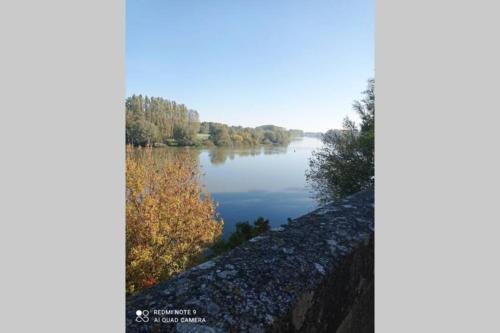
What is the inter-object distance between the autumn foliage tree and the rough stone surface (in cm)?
292

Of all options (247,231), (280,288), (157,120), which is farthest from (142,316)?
(247,231)

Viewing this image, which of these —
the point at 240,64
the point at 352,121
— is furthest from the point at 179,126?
the point at 352,121

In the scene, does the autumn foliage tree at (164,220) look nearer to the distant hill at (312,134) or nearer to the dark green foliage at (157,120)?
the dark green foliage at (157,120)

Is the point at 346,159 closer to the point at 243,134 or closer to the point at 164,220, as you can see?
the point at 243,134

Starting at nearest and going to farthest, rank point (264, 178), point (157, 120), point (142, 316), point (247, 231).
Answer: point (142, 316) < point (157, 120) < point (264, 178) < point (247, 231)

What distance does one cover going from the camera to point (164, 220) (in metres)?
6.59

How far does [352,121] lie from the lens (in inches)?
175

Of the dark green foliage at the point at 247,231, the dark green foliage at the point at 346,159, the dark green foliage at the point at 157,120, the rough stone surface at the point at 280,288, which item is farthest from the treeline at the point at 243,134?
the rough stone surface at the point at 280,288

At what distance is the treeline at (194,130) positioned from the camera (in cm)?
343

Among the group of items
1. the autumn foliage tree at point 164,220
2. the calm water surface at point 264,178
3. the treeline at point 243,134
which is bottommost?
the autumn foliage tree at point 164,220

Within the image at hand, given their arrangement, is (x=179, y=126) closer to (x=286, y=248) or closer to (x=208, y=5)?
(x=208, y=5)

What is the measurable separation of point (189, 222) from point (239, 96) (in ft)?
13.0

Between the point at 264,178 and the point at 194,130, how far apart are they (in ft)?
3.15

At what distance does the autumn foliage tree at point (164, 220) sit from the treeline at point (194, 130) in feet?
2.76
